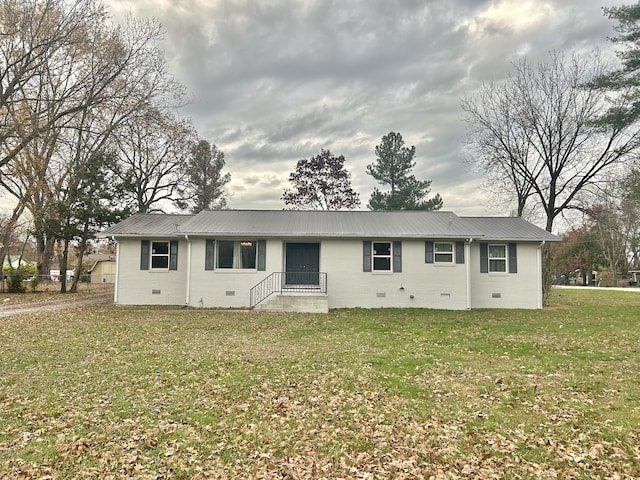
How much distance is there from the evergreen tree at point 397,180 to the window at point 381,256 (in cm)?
1581

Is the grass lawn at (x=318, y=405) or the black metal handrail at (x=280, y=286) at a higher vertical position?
the black metal handrail at (x=280, y=286)

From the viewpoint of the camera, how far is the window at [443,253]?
14.8 meters

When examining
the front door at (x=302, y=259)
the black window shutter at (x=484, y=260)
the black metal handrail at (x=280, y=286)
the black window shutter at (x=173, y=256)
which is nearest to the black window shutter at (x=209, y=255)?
the black window shutter at (x=173, y=256)

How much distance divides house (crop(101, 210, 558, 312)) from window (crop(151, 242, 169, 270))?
0.04 metres

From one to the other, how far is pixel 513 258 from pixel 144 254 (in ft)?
51.2

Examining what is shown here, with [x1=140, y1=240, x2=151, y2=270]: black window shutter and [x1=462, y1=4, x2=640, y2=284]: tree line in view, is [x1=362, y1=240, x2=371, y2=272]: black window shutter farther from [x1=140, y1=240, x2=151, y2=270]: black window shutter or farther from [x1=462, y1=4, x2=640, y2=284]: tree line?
[x1=462, y1=4, x2=640, y2=284]: tree line

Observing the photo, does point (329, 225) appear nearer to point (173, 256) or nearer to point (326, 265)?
point (326, 265)

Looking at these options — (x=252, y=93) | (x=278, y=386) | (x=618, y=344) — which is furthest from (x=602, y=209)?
(x=278, y=386)

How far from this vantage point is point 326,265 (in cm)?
1472

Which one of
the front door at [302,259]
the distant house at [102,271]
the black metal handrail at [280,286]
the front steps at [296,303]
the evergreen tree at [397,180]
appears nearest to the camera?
the front steps at [296,303]

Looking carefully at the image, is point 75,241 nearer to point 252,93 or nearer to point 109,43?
point 109,43

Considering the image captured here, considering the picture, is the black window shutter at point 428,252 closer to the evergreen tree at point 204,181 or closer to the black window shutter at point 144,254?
the black window shutter at point 144,254

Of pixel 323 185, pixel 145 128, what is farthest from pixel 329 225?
pixel 323 185

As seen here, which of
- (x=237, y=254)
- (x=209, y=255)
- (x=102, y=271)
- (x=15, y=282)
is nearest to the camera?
(x=209, y=255)
